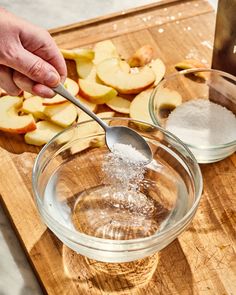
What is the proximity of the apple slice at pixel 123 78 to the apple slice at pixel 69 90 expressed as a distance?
6cm

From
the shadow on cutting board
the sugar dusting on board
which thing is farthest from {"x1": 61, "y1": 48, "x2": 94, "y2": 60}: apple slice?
the shadow on cutting board

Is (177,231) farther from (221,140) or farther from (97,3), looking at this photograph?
(97,3)

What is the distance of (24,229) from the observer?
3.99ft

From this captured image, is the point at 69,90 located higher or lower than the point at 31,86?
lower

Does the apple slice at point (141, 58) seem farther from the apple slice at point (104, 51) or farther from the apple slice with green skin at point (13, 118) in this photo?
the apple slice with green skin at point (13, 118)

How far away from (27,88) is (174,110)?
0.32 meters

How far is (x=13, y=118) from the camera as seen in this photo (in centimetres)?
138

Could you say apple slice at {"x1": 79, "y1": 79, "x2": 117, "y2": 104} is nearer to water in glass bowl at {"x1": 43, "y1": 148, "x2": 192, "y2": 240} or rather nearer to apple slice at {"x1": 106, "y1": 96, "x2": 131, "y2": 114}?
apple slice at {"x1": 106, "y1": 96, "x2": 131, "y2": 114}

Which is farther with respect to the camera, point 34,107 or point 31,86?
point 34,107

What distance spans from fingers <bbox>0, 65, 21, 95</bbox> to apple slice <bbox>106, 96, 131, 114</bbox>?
0.22 meters

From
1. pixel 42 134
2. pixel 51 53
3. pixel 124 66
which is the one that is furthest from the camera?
pixel 124 66

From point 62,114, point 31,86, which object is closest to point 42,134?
point 62,114

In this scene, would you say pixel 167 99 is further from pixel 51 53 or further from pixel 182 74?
pixel 51 53

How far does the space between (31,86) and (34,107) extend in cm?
18
